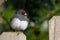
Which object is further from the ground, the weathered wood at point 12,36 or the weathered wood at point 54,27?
the weathered wood at point 54,27

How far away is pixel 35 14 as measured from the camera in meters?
1.89

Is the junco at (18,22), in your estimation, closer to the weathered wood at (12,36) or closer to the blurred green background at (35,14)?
the blurred green background at (35,14)

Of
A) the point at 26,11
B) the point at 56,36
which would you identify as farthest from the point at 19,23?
the point at 56,36

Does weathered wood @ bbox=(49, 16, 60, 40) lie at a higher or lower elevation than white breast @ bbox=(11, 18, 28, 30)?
higher

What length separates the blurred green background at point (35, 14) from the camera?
1777 millimetres

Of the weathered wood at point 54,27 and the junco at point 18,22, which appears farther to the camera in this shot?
the junco at point 18,22

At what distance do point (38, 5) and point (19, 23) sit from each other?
0.68 feet

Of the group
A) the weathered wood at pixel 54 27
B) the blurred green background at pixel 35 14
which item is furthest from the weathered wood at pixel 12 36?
the blurred green background at pixel 35 14

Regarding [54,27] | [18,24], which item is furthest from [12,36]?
[18,24]

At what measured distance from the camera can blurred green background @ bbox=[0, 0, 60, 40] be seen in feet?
5.83

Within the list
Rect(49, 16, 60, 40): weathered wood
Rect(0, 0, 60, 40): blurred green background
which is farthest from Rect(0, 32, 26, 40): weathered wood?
Rect(0, 0, 60, 40): blurred green background

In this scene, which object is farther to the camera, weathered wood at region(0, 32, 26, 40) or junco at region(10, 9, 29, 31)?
junco at region(10, 9, 29, 31)

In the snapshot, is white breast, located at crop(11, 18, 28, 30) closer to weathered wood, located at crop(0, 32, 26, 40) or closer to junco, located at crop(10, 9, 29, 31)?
junco, located at crop(10, 9, 29, 31)

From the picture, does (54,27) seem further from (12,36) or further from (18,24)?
(18,24)
